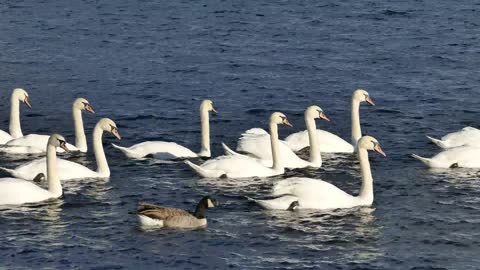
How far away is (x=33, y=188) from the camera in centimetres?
2869

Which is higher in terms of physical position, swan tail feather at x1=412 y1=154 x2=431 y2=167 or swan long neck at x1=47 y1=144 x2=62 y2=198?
swan long neck at x1=47 y1=144 x2=62 y2=198

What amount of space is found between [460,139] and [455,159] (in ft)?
5.46

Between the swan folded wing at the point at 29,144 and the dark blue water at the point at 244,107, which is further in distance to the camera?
the swan folded wing at the point at 29,144

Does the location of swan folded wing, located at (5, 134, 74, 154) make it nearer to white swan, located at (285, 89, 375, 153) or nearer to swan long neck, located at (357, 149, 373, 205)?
white swan, located at (285, 89, 375, 153)

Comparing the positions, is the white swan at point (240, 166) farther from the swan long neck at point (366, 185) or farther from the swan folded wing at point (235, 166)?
the swan long neck at point (366, 185)

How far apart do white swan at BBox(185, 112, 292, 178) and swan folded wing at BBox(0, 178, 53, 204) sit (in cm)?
348

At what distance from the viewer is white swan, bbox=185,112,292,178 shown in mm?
30484

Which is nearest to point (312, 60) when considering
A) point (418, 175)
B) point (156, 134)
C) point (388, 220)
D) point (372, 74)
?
point (372, 74)

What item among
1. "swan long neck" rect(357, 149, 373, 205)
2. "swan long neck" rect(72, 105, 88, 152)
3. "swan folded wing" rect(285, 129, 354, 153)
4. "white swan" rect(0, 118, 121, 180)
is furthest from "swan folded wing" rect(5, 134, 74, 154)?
"swan long neck" rect(357, 149, 373, 205)

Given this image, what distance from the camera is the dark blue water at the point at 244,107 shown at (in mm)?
25781

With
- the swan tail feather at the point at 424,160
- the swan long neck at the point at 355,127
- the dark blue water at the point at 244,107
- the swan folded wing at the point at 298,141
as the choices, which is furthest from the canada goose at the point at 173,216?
the swan long neck at the point at 355,127

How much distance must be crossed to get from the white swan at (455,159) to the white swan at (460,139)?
4.29 ft

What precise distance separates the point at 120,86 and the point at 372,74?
7690mm

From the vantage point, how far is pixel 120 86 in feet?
133
